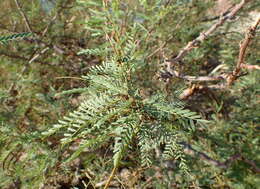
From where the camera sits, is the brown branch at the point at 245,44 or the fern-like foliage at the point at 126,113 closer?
the fern-like foliage at the point at 126,113

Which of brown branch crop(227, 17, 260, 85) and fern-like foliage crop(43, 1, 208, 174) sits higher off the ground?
brown branch crop(227, 17, 260, 85)

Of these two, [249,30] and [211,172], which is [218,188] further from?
[249,30]

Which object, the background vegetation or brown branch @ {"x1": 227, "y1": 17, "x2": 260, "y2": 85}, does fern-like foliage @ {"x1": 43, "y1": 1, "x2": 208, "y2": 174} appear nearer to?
the background vegetation

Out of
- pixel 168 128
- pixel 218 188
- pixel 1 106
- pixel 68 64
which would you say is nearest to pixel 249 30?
pixel 168 128

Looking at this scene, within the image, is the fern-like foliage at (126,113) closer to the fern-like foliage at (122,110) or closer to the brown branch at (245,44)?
the fern-like foliage at (122,110)

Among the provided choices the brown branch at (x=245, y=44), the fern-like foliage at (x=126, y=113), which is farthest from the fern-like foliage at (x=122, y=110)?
the brown branch at (x=245, y=44)

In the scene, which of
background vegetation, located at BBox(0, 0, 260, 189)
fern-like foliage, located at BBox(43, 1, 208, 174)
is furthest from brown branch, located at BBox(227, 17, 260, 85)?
fern-like foliage, located at BBox(43, 1, 208, 174)

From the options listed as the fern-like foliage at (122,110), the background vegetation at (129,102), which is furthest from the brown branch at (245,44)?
the fern-like foliage at (122,110)

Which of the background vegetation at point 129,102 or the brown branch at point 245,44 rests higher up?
the brown branch at point 245,44

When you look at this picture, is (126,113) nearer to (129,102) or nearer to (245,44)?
(129,102)
